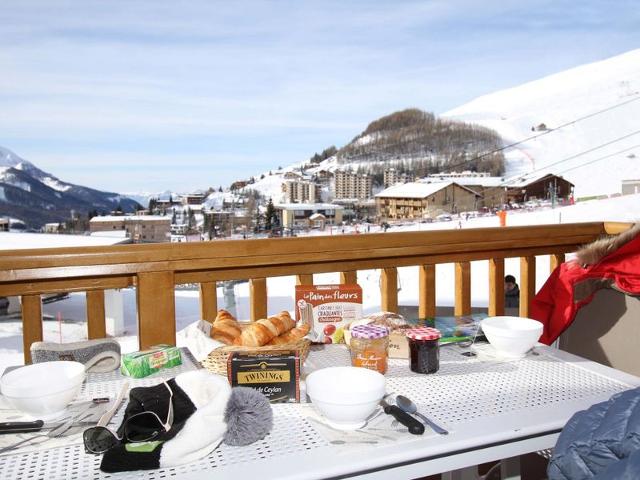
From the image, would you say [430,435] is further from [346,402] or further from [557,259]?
[557,259]

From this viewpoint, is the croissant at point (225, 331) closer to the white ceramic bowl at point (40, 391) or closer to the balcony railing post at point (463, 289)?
the white ceramic bowl at point (40, 391)

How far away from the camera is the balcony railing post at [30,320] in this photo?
1.53 metres

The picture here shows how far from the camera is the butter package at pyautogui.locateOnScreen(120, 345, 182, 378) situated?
1142mm

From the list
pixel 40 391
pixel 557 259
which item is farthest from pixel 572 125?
pixel 40 391

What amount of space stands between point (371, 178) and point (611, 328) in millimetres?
15344

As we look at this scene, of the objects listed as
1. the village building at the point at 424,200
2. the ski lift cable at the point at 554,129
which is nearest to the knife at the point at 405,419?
the village building at the point at 424,200

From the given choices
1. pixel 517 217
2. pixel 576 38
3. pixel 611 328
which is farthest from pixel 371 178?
pixel 611 328

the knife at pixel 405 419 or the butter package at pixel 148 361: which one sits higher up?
the butter package at pixel 148 361

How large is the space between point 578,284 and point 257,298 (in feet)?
3.63

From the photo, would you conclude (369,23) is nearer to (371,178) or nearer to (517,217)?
(371,178)

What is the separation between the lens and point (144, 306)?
62.7 inches

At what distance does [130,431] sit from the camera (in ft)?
2.72

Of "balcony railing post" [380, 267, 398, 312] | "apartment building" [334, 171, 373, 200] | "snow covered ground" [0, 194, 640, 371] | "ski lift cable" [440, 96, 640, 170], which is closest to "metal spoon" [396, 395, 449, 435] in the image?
"balcony railing post" [380, 267, 398, 312]

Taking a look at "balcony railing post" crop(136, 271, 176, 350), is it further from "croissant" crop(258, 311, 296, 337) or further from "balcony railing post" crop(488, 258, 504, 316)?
"balcony railing post" crop(488, 258, 504, 316)
